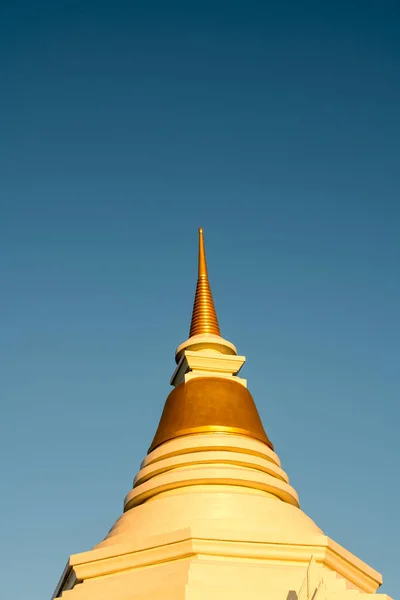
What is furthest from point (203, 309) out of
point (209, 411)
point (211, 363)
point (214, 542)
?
point (214, 542)

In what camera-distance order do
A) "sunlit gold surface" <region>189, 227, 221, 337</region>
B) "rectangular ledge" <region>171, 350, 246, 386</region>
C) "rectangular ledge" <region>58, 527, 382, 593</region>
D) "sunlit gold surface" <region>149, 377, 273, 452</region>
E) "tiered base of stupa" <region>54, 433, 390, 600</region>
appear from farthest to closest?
"sunlit gold surface" <region>189, 227, 221, 337</region> < "rectangular ledge" <region>171, 350, 246, 386</region> < "sunlit gold surface" <region>149, 377, 273, 452</region> < "rectangular ledge" <region>58, 527, 382, 593</region> < "tiered base of stupa" <region>54, 433, 390, 600</region>

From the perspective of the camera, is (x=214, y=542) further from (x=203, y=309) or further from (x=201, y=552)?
(x=203, y=309)

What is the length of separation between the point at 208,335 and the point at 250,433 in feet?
13.1

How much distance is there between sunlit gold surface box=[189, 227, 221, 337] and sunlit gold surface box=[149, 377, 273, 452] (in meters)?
2.40

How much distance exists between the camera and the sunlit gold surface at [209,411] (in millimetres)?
21047

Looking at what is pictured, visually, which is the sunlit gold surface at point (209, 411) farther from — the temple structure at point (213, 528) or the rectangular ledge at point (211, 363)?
the rectangular ledge at point (211, 363)

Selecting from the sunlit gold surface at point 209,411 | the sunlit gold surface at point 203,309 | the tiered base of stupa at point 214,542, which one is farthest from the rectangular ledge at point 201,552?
the sunlit gold surface at point 203,309

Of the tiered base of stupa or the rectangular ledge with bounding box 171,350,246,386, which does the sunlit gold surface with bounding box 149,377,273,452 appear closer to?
the tiered base of stupa

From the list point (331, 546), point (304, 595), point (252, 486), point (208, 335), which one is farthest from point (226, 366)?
point (304, 595)

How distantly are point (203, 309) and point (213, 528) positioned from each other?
876 cm

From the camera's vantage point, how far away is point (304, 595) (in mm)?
16562

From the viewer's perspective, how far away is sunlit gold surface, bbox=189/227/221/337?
81.4ft

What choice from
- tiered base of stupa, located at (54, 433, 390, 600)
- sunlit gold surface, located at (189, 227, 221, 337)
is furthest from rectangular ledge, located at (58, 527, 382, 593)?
sunlit gold surface, located at (189, 227, 221, 337)

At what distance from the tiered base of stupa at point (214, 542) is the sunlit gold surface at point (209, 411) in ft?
1.13
